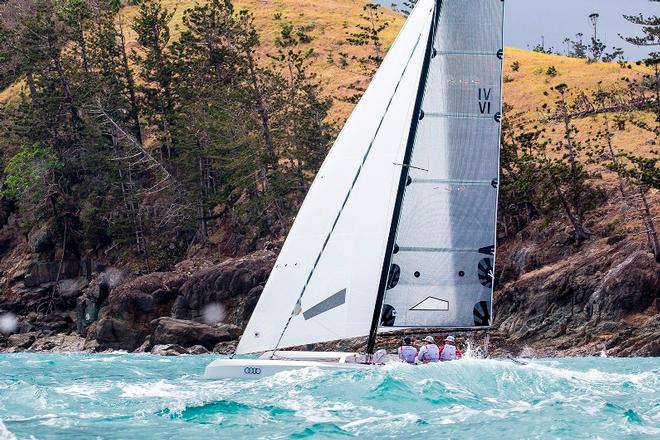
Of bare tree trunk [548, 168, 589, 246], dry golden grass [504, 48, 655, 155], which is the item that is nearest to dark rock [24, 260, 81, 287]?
dry golden grass [504, 48, 655, 155]

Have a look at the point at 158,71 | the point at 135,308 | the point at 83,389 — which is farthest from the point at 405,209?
the point at 158,71

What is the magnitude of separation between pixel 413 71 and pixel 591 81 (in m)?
60.5

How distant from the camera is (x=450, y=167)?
992 inches

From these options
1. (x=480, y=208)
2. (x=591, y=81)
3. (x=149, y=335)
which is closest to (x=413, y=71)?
(x=480, y=208)

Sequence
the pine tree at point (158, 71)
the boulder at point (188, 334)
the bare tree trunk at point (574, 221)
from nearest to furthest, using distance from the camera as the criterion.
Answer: the boulder at point (188, 334), the bare tree trunk at point (574, 221), the pine tree at point (158, 71)

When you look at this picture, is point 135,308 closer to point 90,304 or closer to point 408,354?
point 90,304

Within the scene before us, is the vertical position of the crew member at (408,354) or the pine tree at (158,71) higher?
the pine tree at (158,71)

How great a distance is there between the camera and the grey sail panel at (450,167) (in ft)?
82.3

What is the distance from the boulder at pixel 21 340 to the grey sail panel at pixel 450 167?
3827 centimetres

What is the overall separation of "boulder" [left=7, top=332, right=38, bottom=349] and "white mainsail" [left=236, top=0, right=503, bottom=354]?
1446 inches

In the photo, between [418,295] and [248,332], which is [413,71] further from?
[248,332]

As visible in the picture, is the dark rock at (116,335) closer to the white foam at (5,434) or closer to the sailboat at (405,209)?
the sailboat at (405,209)

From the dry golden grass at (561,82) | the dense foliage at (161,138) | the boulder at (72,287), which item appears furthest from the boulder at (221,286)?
the dry golden grass at (561,82)

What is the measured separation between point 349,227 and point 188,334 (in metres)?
26.3
